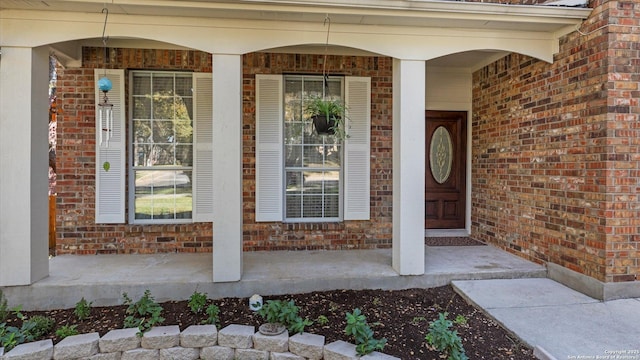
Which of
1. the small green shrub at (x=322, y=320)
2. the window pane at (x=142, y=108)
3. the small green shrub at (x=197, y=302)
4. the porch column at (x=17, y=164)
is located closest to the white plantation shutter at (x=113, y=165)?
the window pane at (x=142, y=108)

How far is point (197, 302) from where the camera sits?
347 centimetres

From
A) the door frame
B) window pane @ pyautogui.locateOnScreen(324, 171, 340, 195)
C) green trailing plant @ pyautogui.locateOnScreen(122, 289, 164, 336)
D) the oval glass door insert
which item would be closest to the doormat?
the door frame

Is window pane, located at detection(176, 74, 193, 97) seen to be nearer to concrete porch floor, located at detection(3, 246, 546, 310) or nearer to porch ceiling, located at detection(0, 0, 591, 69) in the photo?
porch ceiling, located at detection(0, 0, 591, 69)

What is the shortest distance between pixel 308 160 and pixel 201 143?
1.52 metres

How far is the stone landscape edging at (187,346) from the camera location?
2820 mm

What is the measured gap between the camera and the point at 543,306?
11.5 feet

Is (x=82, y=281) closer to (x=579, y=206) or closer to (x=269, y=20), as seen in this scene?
(x=269, y=20)

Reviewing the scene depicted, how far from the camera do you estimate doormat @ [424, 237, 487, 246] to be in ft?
17.8

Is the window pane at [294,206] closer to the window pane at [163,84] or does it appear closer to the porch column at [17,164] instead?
the window pane at [163,84]

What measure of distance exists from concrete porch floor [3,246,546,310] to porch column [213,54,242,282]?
28 cm

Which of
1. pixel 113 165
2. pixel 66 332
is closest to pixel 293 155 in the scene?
pixel 113 165

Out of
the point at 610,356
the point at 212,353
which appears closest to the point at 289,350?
the point at 212,353

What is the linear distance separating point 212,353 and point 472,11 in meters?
4.08

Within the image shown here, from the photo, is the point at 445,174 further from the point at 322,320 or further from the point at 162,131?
the point at 162,131
